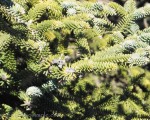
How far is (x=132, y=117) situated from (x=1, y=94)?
109 centimetres

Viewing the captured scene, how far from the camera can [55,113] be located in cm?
204

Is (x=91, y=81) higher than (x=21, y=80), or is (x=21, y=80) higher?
(x=91, y=81)

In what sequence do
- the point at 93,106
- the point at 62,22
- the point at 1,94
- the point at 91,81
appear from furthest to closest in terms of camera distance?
the point at 91,81
the point at 93,106
the point at 1,94
the point at 62,22

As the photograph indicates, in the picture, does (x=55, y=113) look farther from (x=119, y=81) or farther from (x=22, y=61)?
(x=119, y=81)

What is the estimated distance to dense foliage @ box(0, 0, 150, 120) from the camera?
1654mm

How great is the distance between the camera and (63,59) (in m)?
1.65

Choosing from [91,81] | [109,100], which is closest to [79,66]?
[109,100]

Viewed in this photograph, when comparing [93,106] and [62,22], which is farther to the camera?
[93,106]

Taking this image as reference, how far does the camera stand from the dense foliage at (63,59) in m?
1.65

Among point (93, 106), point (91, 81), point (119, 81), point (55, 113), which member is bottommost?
point (55, 113)

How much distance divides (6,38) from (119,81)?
68.5 inches

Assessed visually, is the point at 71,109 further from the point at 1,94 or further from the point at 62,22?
the point at 62,22

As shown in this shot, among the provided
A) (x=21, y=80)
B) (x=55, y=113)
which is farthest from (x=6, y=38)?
(x=55, y=113)

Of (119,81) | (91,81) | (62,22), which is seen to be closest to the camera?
(62,22)
